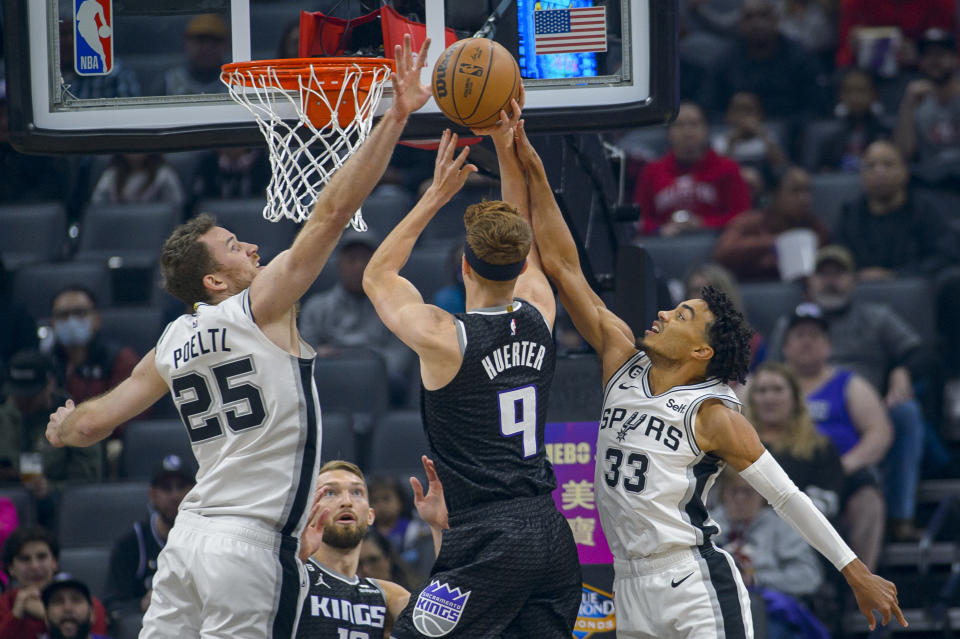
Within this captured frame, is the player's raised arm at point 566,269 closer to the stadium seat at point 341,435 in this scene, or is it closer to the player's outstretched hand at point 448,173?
the player's outstretched hand at point 448,173

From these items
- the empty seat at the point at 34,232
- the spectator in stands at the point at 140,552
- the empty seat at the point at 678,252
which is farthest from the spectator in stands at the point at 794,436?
the empty seat at the point at 34,232

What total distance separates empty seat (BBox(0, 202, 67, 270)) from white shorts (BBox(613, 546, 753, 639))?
720 centimetres

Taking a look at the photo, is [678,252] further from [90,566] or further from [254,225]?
[90,566]

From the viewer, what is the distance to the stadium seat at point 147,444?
8.93 metres

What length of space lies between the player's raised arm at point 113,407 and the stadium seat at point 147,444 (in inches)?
163

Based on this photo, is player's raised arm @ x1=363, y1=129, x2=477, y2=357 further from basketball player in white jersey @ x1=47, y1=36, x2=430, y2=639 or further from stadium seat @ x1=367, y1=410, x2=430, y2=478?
stadium seat @ x1=367, y1=410, x2=430, y2=478

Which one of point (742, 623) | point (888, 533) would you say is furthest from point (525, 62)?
point (888, 533)

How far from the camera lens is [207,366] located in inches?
181

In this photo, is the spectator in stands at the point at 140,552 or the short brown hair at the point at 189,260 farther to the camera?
the spectator in stands at the point at 140,552

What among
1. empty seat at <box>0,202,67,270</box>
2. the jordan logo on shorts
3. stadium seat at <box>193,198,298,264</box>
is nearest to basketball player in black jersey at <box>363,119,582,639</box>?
the jordan logo on shorts

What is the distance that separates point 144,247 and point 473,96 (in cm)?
642

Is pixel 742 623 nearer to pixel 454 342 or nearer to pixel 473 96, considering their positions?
pixel 454 342

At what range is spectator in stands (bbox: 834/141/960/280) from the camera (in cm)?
975

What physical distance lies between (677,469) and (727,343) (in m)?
0.52
